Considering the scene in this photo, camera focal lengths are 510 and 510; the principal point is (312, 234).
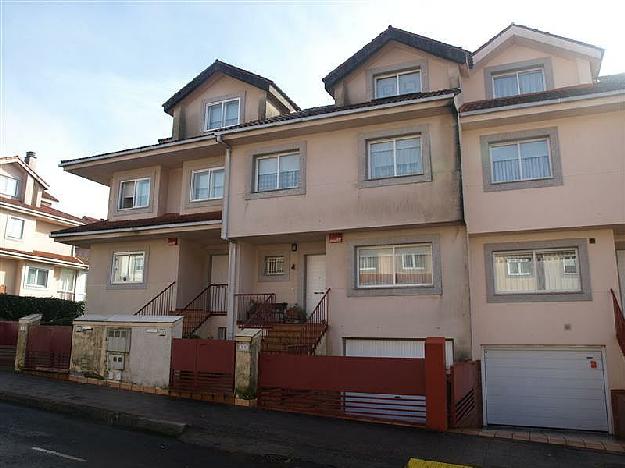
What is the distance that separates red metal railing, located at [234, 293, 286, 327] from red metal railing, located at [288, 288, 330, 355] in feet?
3.40

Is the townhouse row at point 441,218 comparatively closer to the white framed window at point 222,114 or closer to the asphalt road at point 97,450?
the white framed window at point 222,114

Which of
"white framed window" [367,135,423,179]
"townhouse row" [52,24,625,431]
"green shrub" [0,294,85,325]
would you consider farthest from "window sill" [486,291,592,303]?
"green shrub" [0,294,85,325]


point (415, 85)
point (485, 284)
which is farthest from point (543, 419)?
point (415, 85)

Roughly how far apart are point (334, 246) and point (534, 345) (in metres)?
5.65

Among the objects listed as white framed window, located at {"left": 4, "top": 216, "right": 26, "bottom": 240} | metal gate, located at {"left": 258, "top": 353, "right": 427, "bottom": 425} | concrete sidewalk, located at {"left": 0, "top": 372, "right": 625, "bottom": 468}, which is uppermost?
white framed window, located at {"left": 4, "top": 216, "right": 26, "bottom": 240}

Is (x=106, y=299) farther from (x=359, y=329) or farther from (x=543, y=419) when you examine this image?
(x=543, y=419)

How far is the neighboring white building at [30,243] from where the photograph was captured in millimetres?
29548

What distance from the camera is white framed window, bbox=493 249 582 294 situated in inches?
491

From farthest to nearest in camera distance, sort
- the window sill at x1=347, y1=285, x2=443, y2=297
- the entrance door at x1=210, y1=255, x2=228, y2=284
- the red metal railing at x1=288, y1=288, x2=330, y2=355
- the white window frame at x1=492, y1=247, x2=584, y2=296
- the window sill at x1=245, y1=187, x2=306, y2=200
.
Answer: the entrance door at x1=210, y1=255, x2=228, y2=284, the window sill at x1=245, y1=187, x2=306, y2=200, the window sill at x1=347, y1=285, x2=443, y2=297, the red metal railing at x1=288, y1=288, x2=330, y2=355, the white window frame at x1=492, y1=247, x2=584, y2=296

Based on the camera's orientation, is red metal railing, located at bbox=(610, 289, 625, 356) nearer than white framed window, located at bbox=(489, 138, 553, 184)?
Yes

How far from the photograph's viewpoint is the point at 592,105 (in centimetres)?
1206

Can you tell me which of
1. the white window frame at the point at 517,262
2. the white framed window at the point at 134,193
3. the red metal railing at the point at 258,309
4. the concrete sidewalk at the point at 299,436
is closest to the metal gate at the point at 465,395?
the concrete sidewalk at the point at 299,436

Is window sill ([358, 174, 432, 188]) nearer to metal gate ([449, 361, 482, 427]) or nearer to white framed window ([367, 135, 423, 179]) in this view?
white framed window ([367, 135, 423, 179])

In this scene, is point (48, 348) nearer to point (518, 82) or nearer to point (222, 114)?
point (222, 114)
